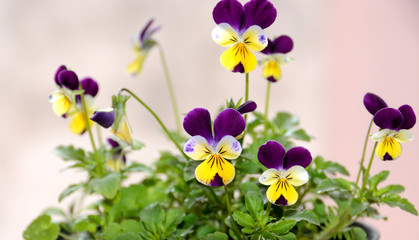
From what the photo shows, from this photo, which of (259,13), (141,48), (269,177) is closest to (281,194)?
(269,177)

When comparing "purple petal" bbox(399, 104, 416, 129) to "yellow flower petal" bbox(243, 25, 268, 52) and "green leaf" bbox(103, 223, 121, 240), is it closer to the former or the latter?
"yellow flower petal" bbox(243, 25, 268, 52)

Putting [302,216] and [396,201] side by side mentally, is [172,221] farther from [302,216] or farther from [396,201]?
[396,201]

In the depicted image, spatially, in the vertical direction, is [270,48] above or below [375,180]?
above

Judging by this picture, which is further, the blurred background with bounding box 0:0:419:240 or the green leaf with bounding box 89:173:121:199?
the blurred background with bounding box 0:0:419:240

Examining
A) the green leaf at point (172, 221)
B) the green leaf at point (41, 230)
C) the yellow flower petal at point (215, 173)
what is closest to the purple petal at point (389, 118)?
the yellow flower petal at point (215, 173)

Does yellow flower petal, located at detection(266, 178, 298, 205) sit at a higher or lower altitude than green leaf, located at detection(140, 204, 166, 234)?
higher

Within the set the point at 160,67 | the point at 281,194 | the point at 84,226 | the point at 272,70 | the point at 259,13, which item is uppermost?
the point at 259,13

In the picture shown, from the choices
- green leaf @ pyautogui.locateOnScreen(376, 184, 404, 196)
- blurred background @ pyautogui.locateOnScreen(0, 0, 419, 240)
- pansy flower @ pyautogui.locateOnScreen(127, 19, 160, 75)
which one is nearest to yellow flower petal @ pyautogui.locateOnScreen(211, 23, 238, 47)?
green leaf @ pyautogui.locateOnScreen(376, 184, 404, 196)
